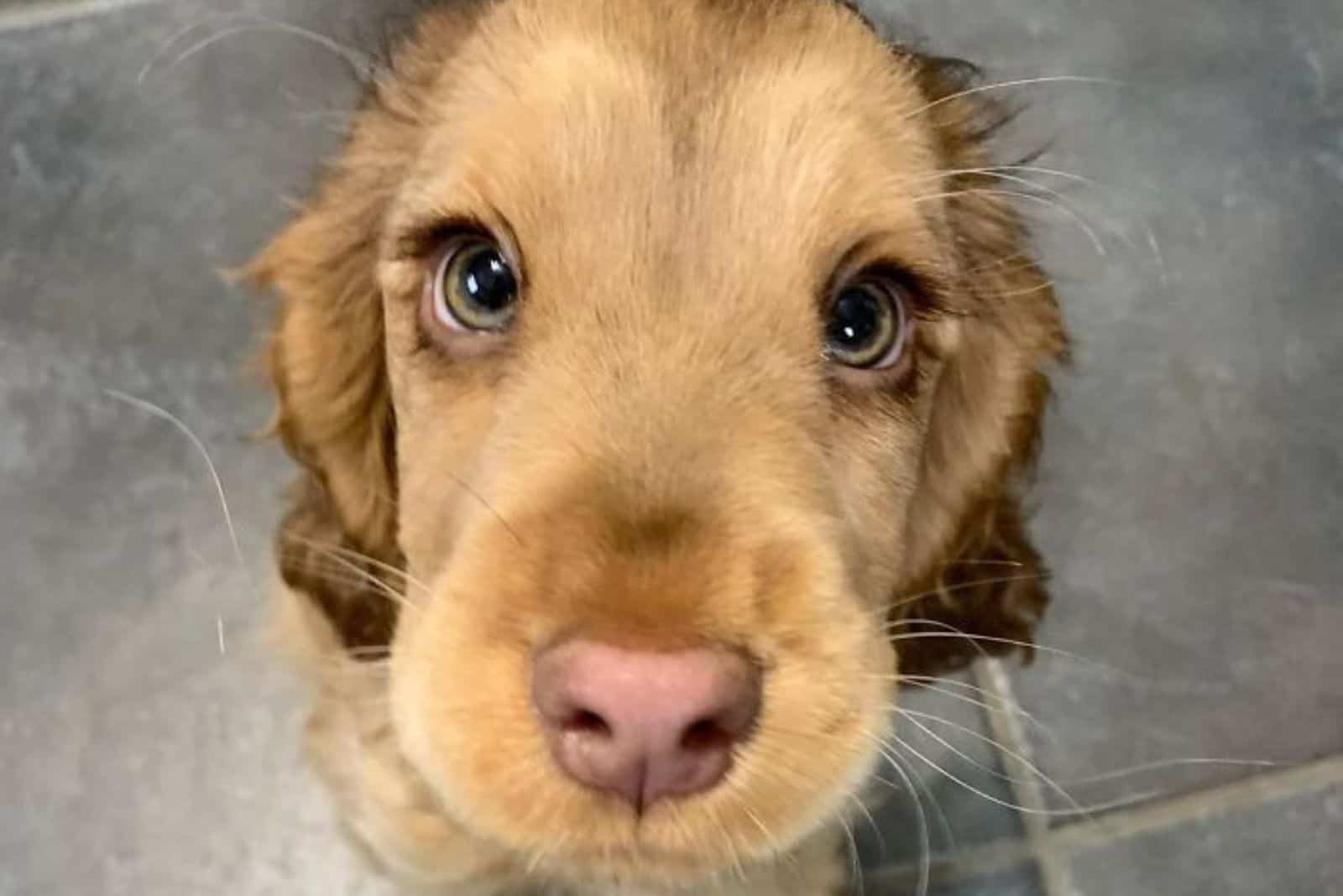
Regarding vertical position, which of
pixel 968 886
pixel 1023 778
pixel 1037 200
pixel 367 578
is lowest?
pixel 968 886

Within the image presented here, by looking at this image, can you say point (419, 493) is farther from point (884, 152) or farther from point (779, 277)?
point (884, 152)

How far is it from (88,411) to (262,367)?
1.49 feet

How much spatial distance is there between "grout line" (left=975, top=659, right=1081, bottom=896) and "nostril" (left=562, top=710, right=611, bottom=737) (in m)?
0.88

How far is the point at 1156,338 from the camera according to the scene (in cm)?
201

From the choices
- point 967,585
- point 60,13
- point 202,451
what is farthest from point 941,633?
point 60,13

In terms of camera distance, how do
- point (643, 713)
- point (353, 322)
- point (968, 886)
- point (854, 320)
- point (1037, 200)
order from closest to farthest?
point (643, 713) → point (854, 320) → point (353, 322) → point (1037, 200) → point (968, 886)

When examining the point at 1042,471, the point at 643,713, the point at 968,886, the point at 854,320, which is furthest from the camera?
the point at 1042,471

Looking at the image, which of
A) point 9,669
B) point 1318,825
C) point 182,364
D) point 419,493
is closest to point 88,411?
point 182,364

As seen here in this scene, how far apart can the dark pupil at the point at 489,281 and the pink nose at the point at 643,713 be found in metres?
0.32

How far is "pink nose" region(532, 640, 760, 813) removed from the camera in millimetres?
915

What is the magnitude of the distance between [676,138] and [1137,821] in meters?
1.00

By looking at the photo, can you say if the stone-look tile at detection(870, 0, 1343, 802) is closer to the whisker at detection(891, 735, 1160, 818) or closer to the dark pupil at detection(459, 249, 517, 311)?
the whisker at detection(891, 735, 1160, 818)

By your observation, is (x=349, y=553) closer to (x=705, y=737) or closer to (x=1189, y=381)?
(x=705, y=737)

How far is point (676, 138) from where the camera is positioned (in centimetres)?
115
